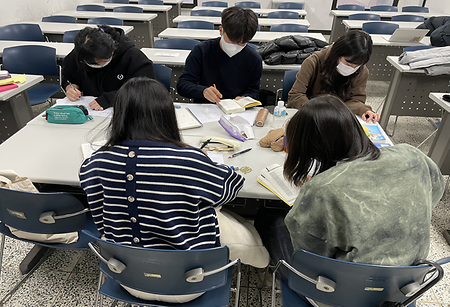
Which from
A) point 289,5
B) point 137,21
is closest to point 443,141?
point 137,21

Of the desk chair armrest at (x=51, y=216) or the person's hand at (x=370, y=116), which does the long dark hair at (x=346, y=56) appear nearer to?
the person's hand at (x=370, y=116)

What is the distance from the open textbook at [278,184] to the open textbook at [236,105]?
68 cm

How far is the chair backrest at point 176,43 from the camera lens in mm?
3354

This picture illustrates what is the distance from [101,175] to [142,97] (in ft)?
0.99

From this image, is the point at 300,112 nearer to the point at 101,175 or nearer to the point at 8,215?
the point at 101,175

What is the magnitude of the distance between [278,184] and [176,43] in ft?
8.32

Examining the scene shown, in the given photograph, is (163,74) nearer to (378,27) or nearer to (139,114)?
(139,114)

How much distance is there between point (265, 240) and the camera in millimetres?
1424

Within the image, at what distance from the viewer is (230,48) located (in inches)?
84.5

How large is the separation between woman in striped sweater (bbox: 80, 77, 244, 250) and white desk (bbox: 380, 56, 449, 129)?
270 cm

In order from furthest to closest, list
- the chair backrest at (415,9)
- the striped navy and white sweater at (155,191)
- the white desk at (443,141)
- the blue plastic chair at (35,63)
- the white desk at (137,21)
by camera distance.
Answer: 1. the chair backrest at (415,9)
2. the white desk at (137,21)
3. the blue plastic chair at (35,63)
4. the white desk at (443,141)
5. the striped navy and white sweater at (155,191)


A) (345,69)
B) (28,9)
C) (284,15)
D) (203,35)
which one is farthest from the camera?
(284,15)

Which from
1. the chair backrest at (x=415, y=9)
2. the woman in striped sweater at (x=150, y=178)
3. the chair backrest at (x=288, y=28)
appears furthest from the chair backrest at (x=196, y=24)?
the chair backrest at (x=415, y=9)

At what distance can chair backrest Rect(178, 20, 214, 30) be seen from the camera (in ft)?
14.3
